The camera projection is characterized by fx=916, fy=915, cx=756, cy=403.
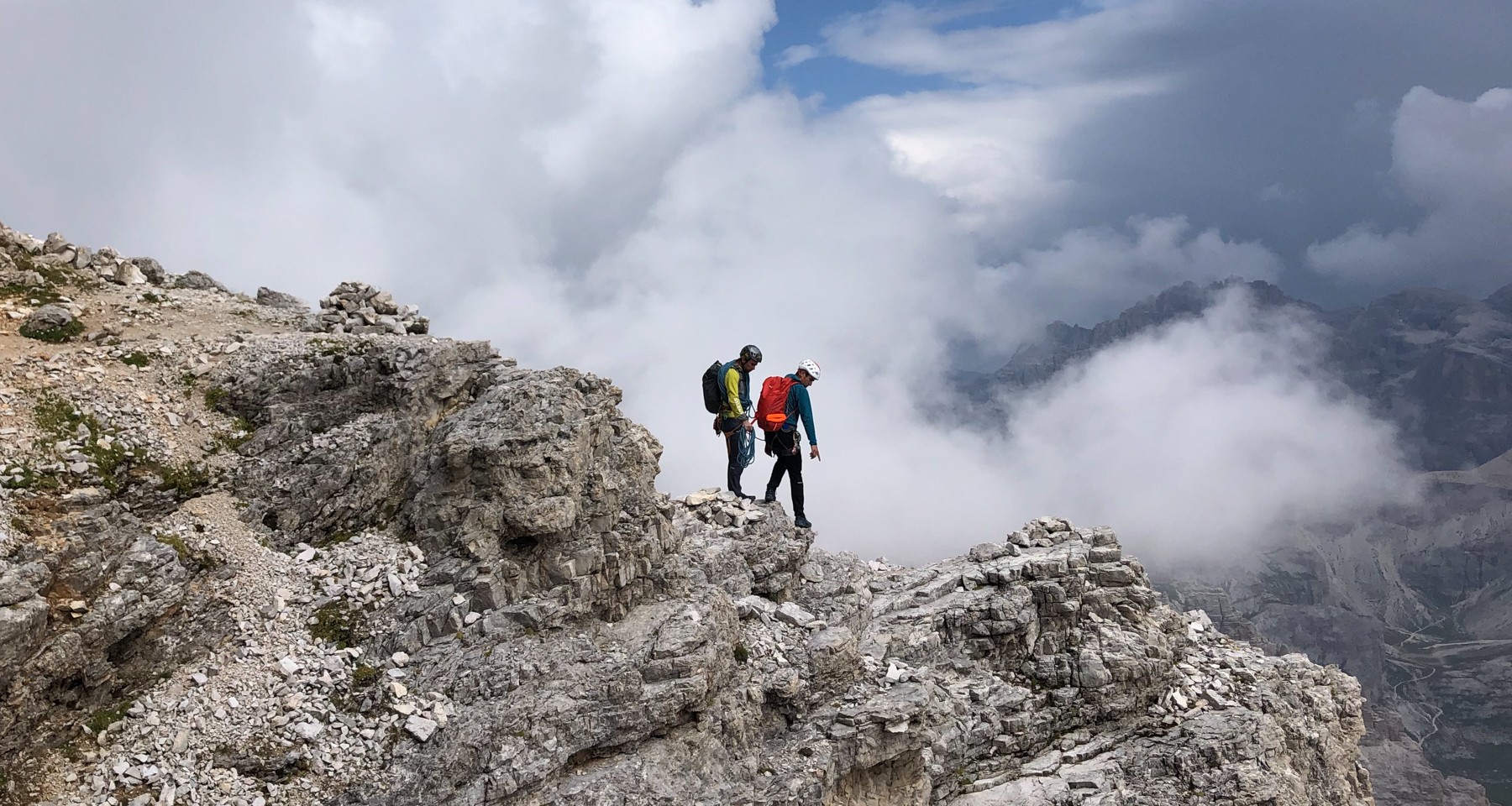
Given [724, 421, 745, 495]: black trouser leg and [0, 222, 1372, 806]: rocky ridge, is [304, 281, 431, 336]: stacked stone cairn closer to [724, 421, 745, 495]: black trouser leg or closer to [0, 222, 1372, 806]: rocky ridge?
[0, 222, 1372, 806]: rocky ridge

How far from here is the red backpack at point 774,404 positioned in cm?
2588

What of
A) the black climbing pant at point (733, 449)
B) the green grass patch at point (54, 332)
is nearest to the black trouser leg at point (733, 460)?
the black climbing pant at point (733, 449)

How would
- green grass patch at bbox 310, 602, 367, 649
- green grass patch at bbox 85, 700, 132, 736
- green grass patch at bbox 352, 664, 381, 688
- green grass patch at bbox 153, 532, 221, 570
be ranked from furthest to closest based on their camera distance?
1. green grass patch at bbox 310, 602, 367, 649
2. green grass patch at bbox 153, 532, 221, 570
3. green grass patch at bbox 352, 664, 381, 688
4. green grass patch at bbox 85, 700, 132, 736

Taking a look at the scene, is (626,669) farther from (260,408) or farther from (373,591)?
(260,408)

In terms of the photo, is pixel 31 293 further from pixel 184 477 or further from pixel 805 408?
pixel 805 408

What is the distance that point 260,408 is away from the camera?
838 inches

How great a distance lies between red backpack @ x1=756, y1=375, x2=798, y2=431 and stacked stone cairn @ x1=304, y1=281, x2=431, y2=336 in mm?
10142

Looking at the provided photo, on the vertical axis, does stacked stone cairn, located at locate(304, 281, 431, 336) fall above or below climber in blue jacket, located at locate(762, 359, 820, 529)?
above

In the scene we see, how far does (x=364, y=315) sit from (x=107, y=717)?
12.9 metres

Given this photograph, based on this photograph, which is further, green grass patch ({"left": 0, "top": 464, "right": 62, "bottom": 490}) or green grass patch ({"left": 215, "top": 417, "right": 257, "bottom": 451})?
green grass patch ({"left": 215, "top": 417, "right": 257, "bottom": 451})

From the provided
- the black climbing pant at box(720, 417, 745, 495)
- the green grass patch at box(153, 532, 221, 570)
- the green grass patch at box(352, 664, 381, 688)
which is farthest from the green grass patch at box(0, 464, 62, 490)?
the black climbing pant at box(720, 417, 745, 495)

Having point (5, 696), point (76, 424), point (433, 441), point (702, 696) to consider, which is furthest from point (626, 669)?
point (76, 424)

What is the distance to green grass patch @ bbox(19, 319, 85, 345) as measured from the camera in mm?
20594

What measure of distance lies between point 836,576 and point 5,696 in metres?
20.5
